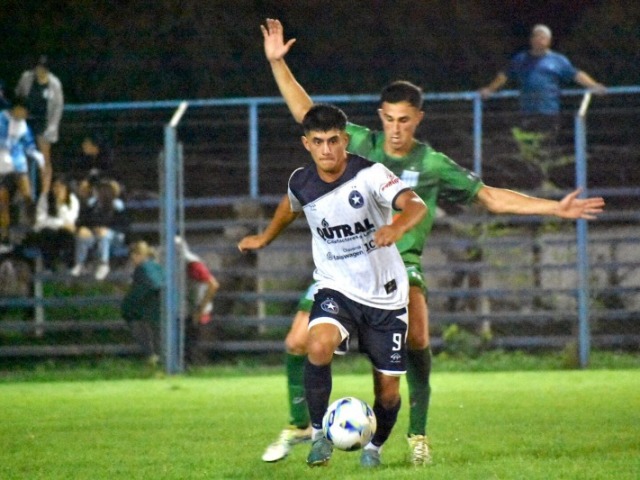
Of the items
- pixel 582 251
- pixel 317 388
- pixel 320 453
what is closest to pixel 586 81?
pixel 582 251

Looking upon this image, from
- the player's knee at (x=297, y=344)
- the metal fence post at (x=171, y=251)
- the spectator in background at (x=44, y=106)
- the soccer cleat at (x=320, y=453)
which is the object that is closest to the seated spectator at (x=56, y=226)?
the spectator in background at (x=44, y=106)

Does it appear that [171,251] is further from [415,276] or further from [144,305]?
[415,276]

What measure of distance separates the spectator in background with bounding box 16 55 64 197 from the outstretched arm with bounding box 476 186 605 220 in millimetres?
9494

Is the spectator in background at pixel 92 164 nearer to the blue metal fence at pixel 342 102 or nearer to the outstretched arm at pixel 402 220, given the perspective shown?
the blue metal fence at pixel 342 102

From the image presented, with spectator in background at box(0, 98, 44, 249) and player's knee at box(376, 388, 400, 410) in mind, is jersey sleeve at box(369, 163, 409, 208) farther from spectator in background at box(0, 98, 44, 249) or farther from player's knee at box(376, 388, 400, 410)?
spectator in background at box(0, 98, 44, 249)

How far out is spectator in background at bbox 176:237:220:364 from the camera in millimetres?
15414

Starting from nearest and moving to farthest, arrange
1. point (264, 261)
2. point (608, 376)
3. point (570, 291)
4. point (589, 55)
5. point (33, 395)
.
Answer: point (33, 395) < point (608, 376) < point (570, 291) < point (264, 261) < point (589, 55)

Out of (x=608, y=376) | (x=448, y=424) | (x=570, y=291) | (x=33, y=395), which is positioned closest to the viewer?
(x=448, y=424)

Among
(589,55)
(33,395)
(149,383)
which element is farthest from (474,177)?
(589,55)

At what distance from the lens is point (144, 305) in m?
15.3

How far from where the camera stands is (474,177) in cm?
759

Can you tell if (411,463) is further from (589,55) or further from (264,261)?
(589,55)

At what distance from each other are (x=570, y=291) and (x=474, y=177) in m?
8.34

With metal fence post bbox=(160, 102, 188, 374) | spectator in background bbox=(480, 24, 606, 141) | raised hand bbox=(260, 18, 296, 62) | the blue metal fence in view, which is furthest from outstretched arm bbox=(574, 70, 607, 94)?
raised hand bbox=(260, 18, 296, 62)
